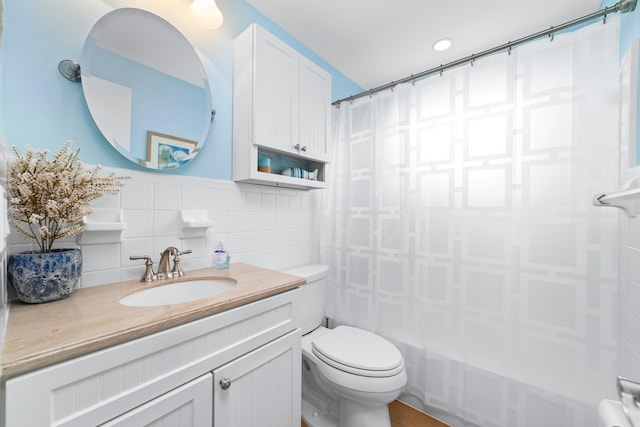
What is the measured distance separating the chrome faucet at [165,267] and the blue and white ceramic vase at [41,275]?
0.75 feet

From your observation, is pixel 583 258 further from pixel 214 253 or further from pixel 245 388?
pixel 214 253

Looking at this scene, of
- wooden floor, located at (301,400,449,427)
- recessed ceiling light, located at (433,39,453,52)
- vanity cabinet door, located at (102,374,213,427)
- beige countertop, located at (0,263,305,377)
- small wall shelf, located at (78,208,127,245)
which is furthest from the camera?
recessed ceiling light, located at (433,39,453,52)

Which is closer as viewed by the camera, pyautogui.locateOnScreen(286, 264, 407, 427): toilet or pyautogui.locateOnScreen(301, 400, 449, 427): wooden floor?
pyautogui.locateOnScreen(286, 264, 407, 427): toilet

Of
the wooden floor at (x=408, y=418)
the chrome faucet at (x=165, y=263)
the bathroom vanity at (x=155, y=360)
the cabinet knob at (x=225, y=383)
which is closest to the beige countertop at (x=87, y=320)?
the bathroom vanity at (x=155, y=360)

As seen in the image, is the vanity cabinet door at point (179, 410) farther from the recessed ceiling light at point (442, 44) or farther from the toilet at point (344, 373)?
the recessed ceiling light at point (442, 44)

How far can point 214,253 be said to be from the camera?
1.19 m

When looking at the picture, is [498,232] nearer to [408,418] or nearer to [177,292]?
[408,418]

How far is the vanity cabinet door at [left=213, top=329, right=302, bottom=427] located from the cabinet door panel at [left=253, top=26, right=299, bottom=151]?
941mm

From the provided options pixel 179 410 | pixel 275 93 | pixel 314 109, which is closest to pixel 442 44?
pixel 314 109

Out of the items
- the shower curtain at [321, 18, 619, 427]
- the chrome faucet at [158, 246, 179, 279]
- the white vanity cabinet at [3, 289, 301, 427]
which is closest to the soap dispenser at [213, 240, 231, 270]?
the chrome faucet at [158, 246, 179, 279]

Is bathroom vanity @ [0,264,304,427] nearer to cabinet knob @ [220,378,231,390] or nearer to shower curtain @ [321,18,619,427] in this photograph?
cabinet knob @ [220,378,231,390]

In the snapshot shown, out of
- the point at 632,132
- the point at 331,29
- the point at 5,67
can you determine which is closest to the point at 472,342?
the point at 632,132

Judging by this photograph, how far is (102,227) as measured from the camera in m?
0.88

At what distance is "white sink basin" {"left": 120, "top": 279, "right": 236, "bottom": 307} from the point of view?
2.96 feet
